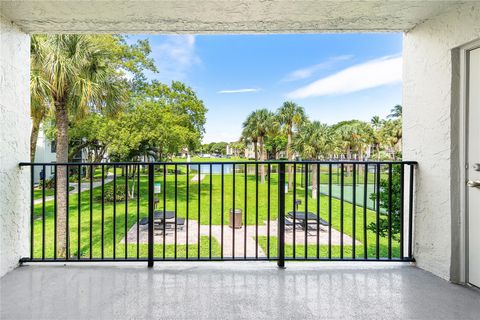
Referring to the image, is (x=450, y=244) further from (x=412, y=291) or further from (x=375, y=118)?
(x=375, y=118)

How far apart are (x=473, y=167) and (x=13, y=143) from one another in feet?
11.5

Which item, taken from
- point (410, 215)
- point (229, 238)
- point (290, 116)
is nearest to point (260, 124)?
point (290, 116)

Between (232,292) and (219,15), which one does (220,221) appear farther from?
(219,15)

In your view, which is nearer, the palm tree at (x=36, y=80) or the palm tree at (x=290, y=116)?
the palm tree at (x=36, y=80)

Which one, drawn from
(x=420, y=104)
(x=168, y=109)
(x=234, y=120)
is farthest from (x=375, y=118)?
(x=420, y=104)

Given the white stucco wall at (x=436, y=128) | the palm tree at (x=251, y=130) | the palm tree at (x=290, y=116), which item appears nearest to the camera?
the white stucco wall at (x=436, y=128)

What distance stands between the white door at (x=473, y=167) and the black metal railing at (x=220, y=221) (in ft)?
1.39

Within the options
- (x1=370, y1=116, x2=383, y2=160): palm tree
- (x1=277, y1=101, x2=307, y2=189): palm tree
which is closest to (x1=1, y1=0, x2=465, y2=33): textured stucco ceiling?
(x1=277, y1=101, x2=307, y2=189): palm tree

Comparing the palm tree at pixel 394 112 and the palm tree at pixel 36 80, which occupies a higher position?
the palm tree at pixel 394 112

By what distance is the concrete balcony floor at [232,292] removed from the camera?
159cm

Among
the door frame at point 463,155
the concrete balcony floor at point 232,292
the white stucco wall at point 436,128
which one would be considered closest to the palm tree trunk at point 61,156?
the concrete balcony floor at point 232,292

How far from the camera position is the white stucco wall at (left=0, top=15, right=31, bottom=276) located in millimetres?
2068

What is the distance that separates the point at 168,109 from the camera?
493 inches

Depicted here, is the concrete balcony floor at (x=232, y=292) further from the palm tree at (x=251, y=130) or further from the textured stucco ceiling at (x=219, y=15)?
the palm tree at (x=251, y=130)
